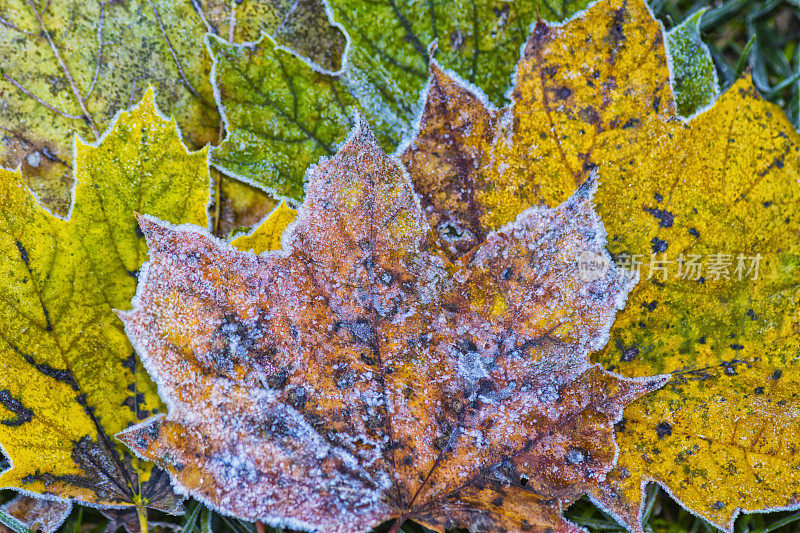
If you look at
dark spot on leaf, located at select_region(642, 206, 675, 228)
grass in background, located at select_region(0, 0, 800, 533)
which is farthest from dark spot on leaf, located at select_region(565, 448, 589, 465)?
dark spot on leaf, located at select_region(642, 206, 675, 228)

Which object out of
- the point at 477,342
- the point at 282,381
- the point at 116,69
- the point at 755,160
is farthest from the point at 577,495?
the point at 116,69

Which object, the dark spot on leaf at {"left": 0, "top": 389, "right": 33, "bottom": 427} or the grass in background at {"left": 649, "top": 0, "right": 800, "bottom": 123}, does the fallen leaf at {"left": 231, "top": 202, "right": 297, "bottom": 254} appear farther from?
the grass in background at {"left": 649, "top": 0, "right": 800, "bottom": 123}

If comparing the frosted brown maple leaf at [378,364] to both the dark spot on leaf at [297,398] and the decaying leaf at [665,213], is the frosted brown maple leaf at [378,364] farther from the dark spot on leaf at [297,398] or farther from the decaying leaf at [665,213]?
the decaying leaf at [665,213]

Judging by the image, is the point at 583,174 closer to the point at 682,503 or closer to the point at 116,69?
the point at 682,503

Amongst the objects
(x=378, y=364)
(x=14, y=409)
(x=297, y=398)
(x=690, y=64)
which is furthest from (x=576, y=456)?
(x=14, y=409)

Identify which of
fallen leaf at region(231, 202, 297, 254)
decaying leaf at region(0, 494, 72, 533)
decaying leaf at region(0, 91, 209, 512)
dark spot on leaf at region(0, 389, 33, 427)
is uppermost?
fallen leaf at region(231, 202, 297, 254)

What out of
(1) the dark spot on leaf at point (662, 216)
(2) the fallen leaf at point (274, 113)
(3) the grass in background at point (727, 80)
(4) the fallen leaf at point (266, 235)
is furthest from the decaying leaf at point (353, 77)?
(3) the grass in background at point (727, 80)

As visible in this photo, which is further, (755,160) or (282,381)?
(755,160)
